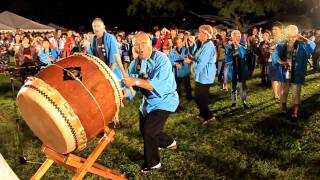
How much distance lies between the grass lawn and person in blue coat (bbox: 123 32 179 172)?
1.33 ft

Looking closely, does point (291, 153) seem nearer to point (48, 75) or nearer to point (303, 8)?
point (48, 75)

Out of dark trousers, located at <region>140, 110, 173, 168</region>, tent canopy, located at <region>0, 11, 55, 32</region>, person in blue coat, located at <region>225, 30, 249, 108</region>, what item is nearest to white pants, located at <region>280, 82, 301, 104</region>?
person in blue coat, located at <region>225, 30, 249, 108</region>

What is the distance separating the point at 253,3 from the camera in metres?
34.3

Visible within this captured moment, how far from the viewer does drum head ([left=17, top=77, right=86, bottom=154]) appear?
Result: 13.9ft

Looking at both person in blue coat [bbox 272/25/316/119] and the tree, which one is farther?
the tree

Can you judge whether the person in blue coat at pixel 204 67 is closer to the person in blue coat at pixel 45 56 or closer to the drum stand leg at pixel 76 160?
the drum stand leg at pixel 76 160

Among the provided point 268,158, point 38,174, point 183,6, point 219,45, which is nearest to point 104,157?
point 38,174

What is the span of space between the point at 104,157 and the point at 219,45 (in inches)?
293

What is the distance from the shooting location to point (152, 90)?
5.48m

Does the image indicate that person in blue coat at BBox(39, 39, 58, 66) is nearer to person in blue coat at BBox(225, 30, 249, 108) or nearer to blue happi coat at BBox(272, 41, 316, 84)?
person in blue coat at BBox(225, 30, 249, 108)

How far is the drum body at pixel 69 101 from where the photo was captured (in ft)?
14.0

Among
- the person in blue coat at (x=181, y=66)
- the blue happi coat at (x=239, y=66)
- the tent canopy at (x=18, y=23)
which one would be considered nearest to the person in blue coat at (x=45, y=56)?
the person in blue coat at (x=181, y=66)

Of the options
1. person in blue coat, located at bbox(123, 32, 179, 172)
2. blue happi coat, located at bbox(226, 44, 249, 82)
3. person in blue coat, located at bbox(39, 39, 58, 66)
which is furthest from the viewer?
person in blue coat, located at bbox(39, 39, 58, 66)

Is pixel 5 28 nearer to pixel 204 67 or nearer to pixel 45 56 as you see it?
pixel 45 56
